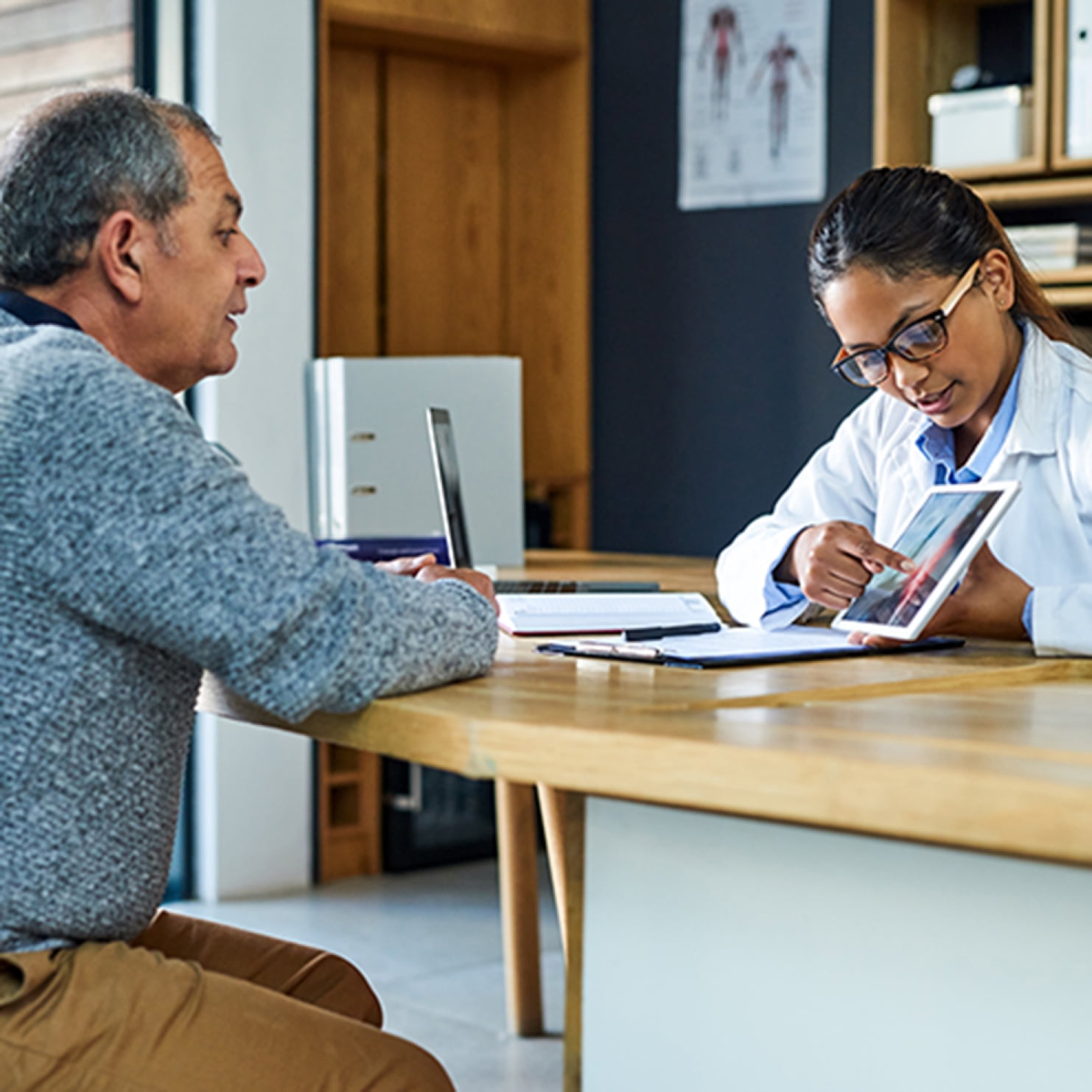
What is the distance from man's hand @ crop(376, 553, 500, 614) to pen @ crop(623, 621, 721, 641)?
16 cm

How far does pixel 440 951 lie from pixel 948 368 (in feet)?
→ 6.27

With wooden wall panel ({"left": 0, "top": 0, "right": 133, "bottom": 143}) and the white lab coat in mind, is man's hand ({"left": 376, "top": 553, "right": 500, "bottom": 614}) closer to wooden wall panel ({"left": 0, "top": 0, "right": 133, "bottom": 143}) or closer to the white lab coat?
the white lab coat

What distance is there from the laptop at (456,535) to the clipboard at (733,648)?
A: 41 cm

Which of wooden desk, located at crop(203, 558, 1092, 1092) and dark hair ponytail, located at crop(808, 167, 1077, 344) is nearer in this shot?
wooden desk, located at crop(203, 558, 1092, 1092)

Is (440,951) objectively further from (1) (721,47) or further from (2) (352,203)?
(1) (721,47)

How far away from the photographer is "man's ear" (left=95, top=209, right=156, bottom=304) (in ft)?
4.19

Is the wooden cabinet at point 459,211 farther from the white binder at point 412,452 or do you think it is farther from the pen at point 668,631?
the pen at point 668,631

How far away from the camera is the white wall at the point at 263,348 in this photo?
3.48 meters

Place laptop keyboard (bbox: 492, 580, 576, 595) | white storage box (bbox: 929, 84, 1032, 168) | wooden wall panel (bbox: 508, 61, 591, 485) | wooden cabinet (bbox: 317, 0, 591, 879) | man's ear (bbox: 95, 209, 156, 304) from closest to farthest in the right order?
man's ear (bbox: 95, 209, 156, 304) → laptop keyboard (bbox: 492, 580, 576, 595) → white storage box (bbox: 929, 84, 1032, 168) → wooden cabinet (bbox: 317, 0, 591, 879) → wooden wall panel (bbox: 508, 61, 591, 485)

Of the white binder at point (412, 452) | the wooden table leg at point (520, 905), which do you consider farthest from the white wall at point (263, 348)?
the wooden table leg at point (520, 905)

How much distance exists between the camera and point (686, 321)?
4027mm

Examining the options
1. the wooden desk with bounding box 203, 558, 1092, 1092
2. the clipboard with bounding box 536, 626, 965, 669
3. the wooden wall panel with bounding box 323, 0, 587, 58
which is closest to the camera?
the wooden desk with bounding box 203, 558, 1092, 1092

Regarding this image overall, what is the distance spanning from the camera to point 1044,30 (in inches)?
118

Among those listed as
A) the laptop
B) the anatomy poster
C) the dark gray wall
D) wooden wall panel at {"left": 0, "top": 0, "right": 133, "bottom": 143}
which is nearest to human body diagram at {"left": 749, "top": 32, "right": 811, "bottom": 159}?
the anatomy poster
